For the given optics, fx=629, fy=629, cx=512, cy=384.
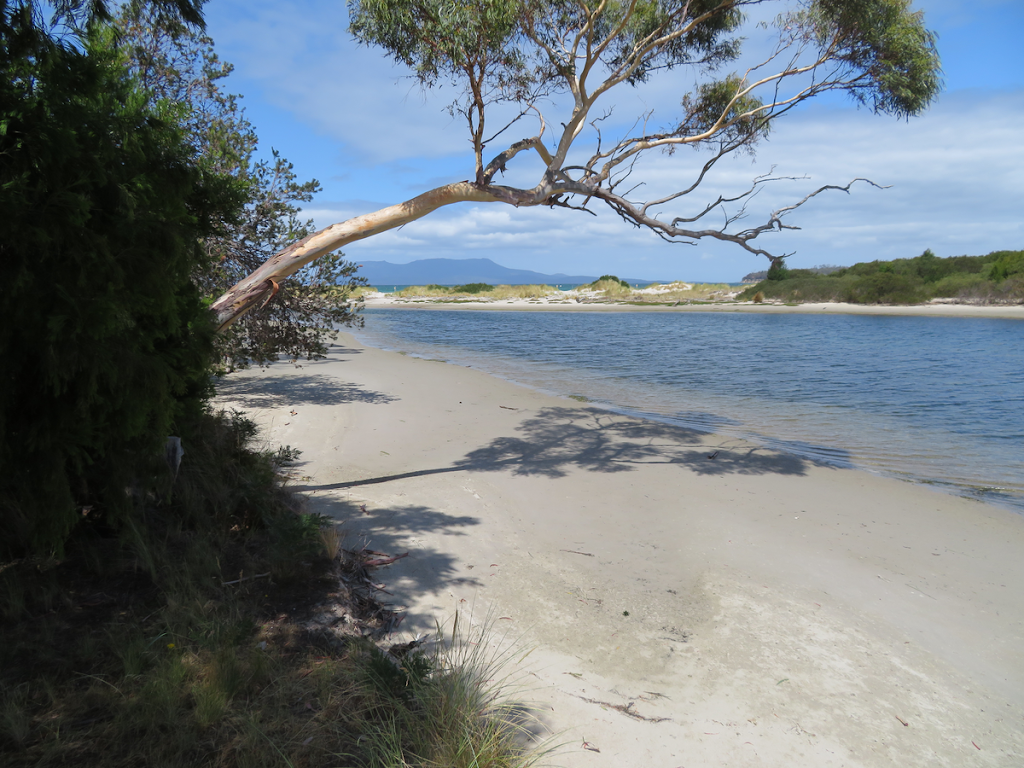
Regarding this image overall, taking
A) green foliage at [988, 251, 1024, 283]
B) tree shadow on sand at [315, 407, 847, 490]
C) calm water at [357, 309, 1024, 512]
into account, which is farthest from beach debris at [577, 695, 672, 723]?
green foliage at [988, 251, 1024, 283]

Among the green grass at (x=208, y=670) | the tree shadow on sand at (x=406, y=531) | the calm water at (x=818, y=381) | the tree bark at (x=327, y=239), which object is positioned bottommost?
the calm water at (x=818, y=381)

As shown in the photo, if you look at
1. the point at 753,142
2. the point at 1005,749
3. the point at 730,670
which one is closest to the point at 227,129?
the point at 753,142

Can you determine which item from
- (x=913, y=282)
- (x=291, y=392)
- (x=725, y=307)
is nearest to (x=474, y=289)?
(x=725, y=307)

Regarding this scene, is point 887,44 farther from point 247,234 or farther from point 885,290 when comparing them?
point 885,290

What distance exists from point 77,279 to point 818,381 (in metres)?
16.1

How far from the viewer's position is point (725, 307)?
53.2m

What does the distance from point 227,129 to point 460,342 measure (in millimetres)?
17371

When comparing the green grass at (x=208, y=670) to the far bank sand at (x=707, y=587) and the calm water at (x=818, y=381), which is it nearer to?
the far bank sand at (x=707, y=587)

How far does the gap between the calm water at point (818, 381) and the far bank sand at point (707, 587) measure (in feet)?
5.74

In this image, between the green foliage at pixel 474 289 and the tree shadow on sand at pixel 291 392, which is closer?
the tree shadow on sand at pixel 291 392

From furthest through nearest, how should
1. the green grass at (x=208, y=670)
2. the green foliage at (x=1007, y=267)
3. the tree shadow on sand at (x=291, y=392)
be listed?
1. the green foliage at (x=1007, y=267)
2. the tree shadow on sand at (x=291, y=392)
3. the green grass at (x=208, y=670)

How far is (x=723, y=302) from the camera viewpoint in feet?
190

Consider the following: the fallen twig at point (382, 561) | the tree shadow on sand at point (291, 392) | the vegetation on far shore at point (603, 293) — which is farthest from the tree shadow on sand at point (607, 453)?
the vegetation on far shore at point (603, 293)

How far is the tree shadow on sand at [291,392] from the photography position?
417 inches
